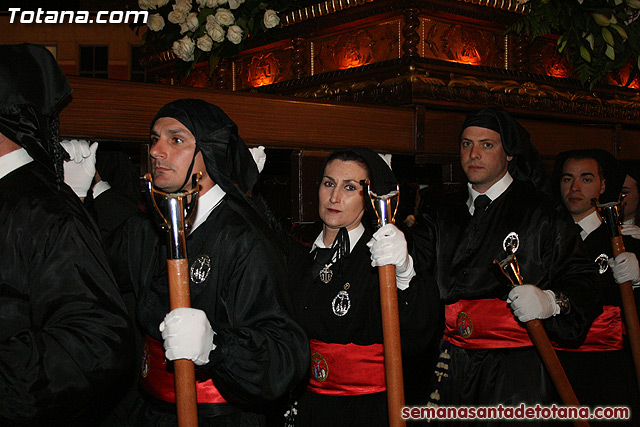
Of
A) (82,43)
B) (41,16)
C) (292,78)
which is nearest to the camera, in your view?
(292,78)

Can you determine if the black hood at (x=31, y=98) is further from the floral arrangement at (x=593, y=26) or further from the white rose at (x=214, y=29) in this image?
the floral arrangement at (x=593, y=26)

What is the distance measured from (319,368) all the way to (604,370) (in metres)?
2.21

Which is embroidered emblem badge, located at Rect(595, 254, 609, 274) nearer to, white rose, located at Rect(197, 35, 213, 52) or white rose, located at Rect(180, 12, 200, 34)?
white rose, located at Rect(197, 35, 213, 52)

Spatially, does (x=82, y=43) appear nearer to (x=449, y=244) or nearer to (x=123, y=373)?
(x=449, y=244)

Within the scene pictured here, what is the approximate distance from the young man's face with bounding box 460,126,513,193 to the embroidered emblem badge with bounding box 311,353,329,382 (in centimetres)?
137

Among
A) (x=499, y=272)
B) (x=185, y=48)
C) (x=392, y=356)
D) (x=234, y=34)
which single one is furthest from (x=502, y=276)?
(x=185, y=48)

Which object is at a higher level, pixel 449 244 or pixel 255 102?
pixel 255 102

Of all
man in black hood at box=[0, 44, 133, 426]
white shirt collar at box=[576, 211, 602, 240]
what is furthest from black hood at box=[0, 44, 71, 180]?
white shirt collar at box=[576, 211, 602, 240]

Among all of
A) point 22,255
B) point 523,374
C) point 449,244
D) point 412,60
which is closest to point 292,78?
point 412,60

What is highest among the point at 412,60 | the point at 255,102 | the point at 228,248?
the point at 412,60

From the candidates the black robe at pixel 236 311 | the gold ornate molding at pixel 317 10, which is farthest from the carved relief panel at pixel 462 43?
the black robe at pixel 236 311

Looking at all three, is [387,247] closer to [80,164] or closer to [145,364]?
[145,364]

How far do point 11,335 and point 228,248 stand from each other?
825 millimetres

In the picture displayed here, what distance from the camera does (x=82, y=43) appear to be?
15805 mm
